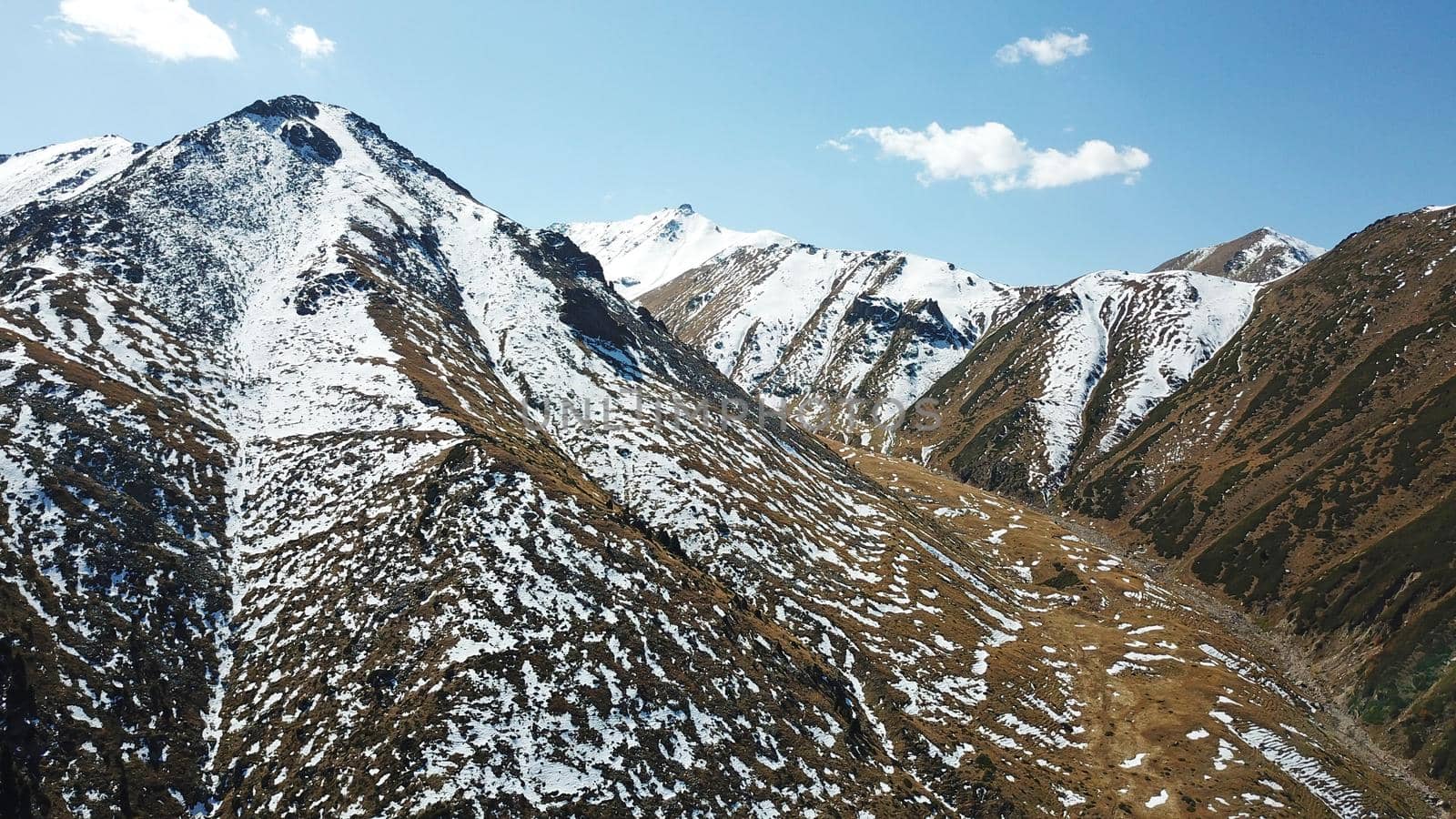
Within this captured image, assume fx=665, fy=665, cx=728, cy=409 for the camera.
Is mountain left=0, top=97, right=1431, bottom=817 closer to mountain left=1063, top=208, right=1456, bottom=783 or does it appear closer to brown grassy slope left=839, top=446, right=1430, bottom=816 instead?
brown grassy slope left=839, top=446, right=1430, bottom=816

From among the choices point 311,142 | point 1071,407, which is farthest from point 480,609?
point 1071,407

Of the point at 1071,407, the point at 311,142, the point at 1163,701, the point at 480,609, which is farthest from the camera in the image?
the point at 1071,407

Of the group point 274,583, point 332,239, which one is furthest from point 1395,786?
point 332,239

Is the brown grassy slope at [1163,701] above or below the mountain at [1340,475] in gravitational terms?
below

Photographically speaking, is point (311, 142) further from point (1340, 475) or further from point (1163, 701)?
point (1340, 475)

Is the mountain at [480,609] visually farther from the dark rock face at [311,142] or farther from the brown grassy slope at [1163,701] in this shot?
the dark rock face at [311,142]

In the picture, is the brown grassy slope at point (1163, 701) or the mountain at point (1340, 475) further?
the mountain at point (1340, 475)

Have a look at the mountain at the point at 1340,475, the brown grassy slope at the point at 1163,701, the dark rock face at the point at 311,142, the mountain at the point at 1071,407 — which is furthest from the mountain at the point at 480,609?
the mountain at the point at 1071,407
